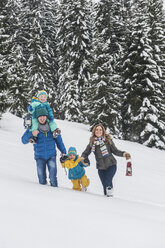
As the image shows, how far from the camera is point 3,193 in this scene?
10.9ft

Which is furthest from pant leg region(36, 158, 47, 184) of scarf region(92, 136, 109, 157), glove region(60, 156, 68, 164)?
scarf region(92, 136, 109, 157)

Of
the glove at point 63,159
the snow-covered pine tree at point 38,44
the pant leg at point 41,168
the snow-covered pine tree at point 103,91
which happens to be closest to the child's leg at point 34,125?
the pant leg at point 41,168

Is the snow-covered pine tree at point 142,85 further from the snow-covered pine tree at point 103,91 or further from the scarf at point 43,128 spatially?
the scarf at point 43,128

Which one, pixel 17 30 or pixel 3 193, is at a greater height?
pixel 17 30

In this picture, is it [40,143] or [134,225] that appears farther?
[40,143]

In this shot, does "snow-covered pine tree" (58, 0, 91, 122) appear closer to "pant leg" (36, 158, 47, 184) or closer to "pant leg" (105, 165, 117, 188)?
"pant leg" (105, 165, 117, 188)

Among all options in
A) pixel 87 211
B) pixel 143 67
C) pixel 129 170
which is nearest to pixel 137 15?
pixel 143 67

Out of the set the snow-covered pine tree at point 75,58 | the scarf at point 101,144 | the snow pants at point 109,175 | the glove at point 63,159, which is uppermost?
the snow-covered pine tree at point 75,58

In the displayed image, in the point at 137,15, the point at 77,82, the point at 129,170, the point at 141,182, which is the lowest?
the point at 141,182

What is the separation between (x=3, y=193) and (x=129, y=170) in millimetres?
2828

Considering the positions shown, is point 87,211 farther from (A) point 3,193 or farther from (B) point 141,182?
(B) point 141,182

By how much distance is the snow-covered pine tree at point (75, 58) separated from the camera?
85.0 ft

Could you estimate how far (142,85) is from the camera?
20656mm

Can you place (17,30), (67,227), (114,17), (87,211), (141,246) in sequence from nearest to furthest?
(141,246) → (67,227) → (87,211) → (114,17) → (17,30)
